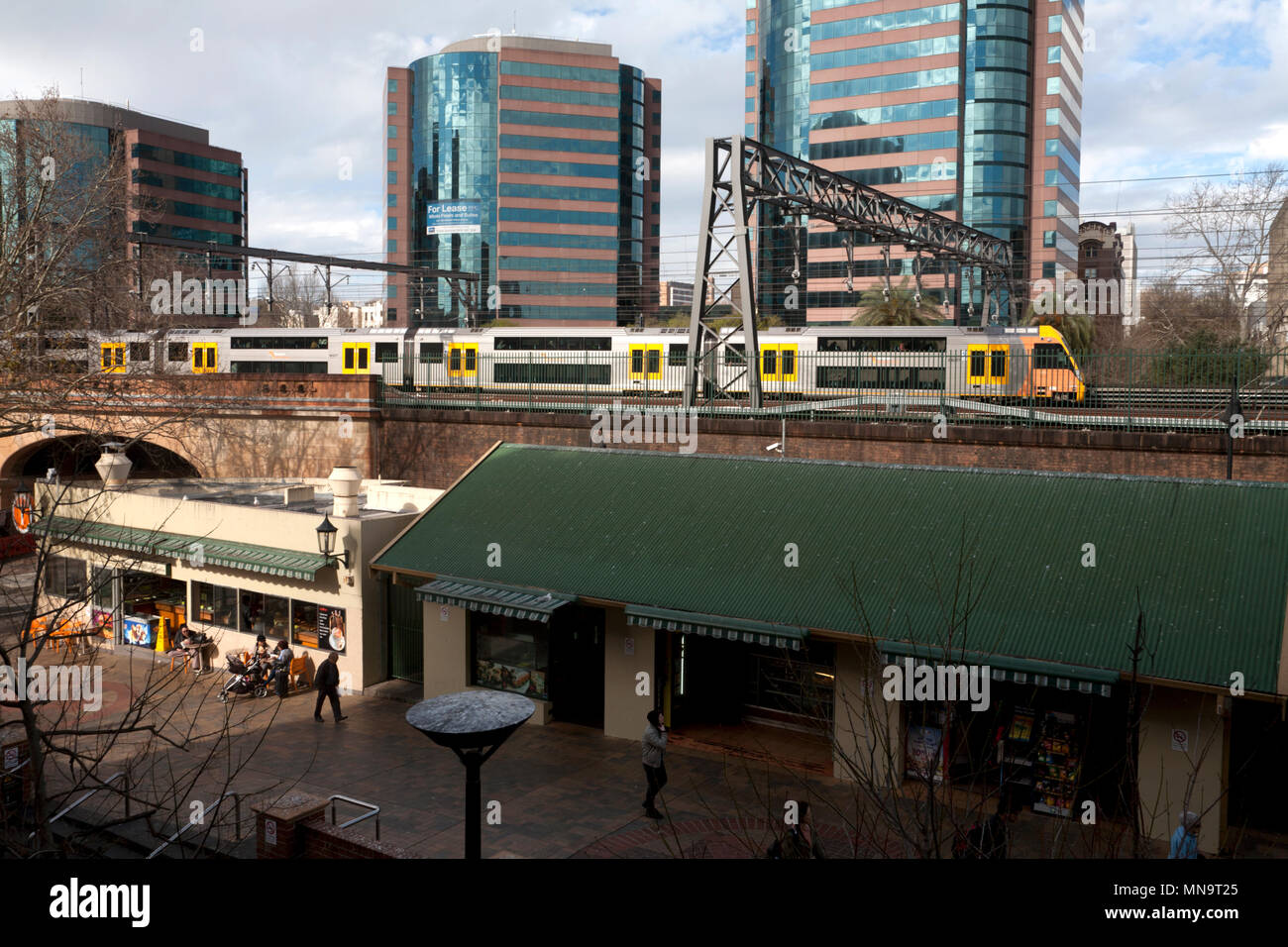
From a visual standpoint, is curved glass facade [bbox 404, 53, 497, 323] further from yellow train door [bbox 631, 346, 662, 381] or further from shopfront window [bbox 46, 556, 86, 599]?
shopfront window [bbox 46, 556, 86, 599]

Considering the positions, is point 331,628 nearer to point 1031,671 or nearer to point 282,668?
point 282,668

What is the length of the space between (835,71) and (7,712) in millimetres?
Answer: 82815

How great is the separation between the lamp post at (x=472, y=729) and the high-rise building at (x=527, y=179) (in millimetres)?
93435

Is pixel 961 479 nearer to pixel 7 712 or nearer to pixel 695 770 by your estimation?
pixel 695 770

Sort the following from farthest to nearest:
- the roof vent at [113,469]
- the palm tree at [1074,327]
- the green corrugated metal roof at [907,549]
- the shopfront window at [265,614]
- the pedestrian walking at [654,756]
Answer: the palm tree at [1074,327] → the roof vent at [113,469] → the shopfront window at [265,614] → the pedestrian walking at [654,756] → the green corrugated metal roof at [907,549]

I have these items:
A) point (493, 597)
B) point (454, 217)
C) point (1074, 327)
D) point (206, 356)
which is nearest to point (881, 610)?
point (493, 597)

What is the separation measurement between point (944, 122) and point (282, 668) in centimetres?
7768

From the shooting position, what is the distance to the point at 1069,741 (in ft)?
42.0

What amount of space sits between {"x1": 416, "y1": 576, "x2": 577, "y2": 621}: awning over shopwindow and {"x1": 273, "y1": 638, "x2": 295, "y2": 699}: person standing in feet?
11.9

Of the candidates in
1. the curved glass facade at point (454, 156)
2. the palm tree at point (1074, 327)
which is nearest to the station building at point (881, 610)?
the palm tree at point (1074, 327)

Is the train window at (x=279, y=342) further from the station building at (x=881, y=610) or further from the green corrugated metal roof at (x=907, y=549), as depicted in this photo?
the green corrugated metal roof at (x=907, y=549)

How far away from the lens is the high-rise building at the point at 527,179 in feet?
336

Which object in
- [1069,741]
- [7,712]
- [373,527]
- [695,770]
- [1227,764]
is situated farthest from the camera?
[373,527]
